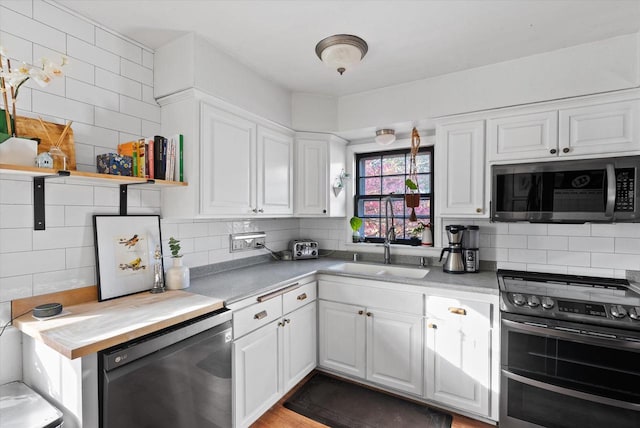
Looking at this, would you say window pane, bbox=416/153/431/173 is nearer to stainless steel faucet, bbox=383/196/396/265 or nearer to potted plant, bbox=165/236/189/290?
stainless steel faucet, bbox=383/196/396/265

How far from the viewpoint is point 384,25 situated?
6.00ft

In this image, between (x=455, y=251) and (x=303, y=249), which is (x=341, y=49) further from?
(x=303, y=249)

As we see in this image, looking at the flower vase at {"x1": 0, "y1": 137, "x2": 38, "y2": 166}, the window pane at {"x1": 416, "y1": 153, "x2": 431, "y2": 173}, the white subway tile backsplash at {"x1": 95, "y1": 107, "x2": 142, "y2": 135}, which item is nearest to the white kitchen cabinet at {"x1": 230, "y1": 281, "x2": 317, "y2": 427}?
the flower vase at {"x1": 0, "y1": 137, "x2": 38, "y2": 166}

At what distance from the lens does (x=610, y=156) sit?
1.98 meters

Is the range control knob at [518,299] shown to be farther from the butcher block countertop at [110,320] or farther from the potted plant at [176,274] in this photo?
the potted plant at [176,274]

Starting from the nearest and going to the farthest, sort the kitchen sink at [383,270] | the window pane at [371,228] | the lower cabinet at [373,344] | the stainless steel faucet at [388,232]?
1. the lower cabinet at [373,344]
2. the kitchen sink at [383,270]
3. the stainless steel faucet at [388,232]
4. the window pane at [371,228]

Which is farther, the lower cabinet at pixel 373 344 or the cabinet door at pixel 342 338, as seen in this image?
the cabinet door at pixel 342 338

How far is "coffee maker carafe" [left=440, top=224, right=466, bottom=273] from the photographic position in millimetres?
2447

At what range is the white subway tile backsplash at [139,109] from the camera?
1.91 m

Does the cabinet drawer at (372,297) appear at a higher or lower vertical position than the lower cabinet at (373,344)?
higher

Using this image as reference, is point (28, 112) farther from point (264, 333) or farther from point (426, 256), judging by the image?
point (426, 256)

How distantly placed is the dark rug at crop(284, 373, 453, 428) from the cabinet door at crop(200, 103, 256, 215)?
1.48 m

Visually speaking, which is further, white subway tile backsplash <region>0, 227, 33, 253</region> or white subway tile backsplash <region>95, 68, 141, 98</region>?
white subway tile backsplash <region>95, 68, 141, 98</region>

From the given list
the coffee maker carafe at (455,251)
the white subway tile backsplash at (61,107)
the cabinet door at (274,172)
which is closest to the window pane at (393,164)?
the coffee maker carafe at (455,251)
